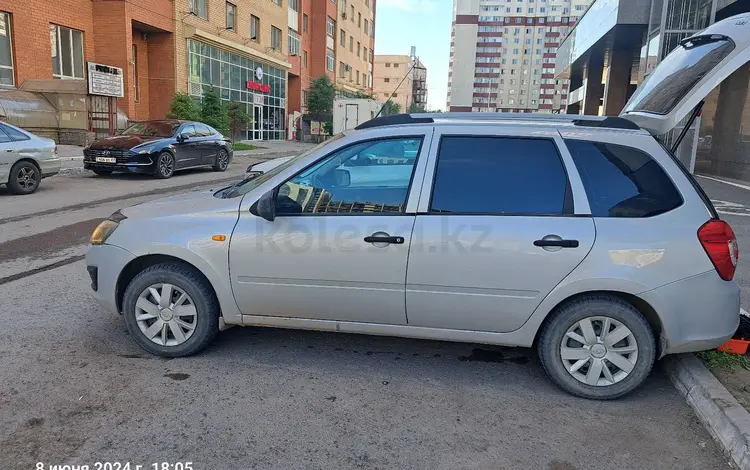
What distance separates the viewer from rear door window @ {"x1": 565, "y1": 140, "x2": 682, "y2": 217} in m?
3.42

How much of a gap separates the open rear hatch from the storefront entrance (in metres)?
35.2

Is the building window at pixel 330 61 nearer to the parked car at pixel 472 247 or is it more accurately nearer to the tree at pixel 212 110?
the tree at pixel 212 110

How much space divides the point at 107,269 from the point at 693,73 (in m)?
4.48

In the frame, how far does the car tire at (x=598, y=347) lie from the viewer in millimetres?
3396

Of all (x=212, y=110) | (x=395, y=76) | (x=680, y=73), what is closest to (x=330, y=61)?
(x=212, y=110)

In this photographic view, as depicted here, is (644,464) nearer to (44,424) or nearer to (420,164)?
(420,164)

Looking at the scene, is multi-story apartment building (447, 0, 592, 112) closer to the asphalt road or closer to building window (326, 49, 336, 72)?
building window (326, 49, 336, 72)

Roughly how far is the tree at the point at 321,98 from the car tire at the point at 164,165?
30.3m

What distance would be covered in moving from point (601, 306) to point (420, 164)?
1462 mm

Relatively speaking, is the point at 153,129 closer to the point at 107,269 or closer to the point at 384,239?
the point at 107,269

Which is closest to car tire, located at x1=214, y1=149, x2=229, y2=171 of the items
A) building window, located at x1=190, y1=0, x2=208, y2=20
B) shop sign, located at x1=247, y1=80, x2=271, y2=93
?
building window, located at x1=190, y1=0, x2=208, y2=20

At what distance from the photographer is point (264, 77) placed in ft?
127

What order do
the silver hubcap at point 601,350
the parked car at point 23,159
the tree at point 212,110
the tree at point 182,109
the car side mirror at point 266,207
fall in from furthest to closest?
the tree at point 212,110 < the tree at point 182,109 < the parked car at point 23,159 < the car side mirror at point 266,207 < the silver hubcap at point 601,350

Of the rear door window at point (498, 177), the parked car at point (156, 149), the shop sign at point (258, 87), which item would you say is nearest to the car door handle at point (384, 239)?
the rear door window at point (498, 177)
